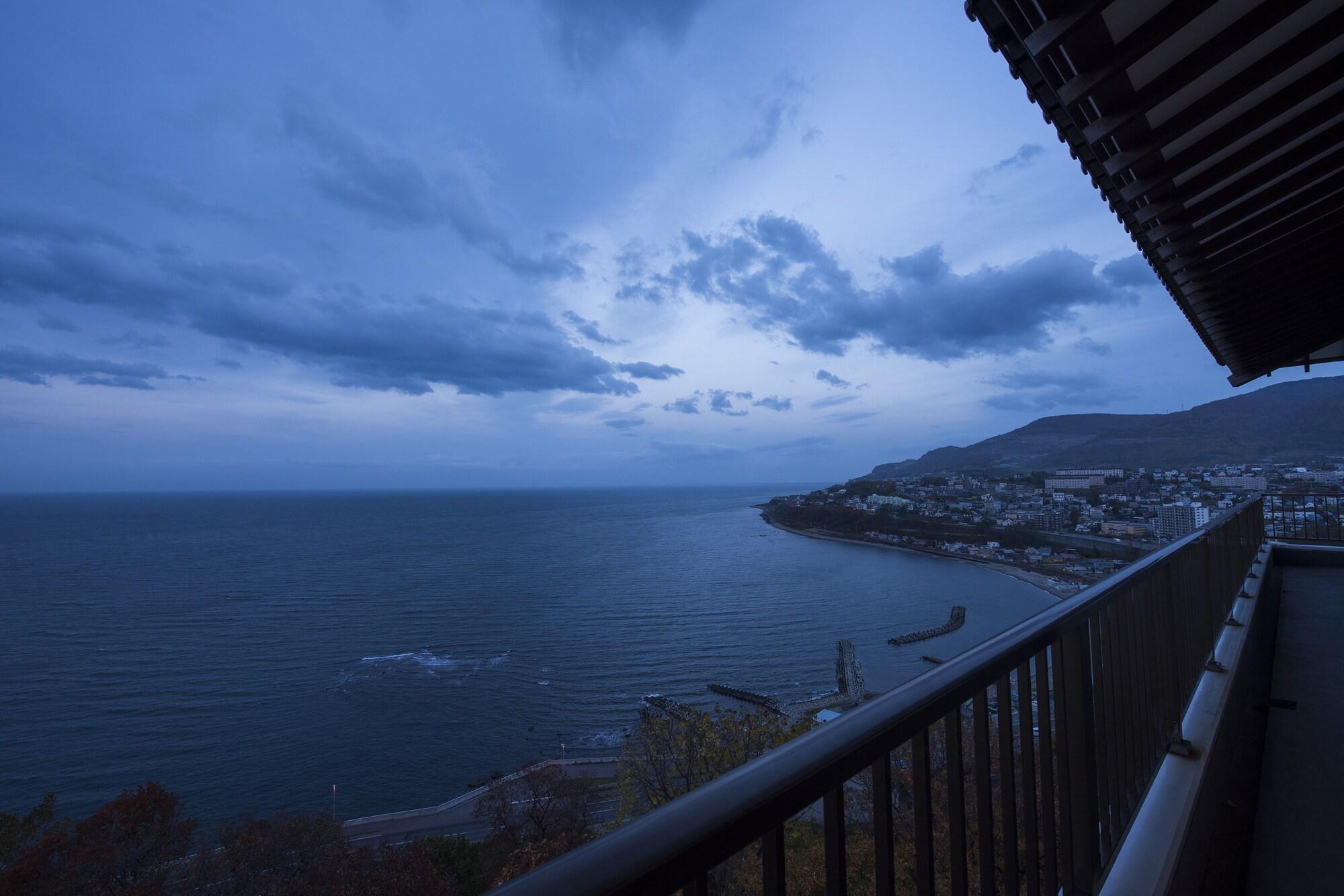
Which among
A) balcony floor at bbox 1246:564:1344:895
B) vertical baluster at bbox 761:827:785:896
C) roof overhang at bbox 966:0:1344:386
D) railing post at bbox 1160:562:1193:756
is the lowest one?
balcony floor at bbox 1246:564:1344:895

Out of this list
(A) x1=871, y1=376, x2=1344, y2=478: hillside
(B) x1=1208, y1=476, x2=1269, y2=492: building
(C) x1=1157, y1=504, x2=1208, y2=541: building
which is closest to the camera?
(C) x1=1157, y1=504, x2=1208, y2=541: building

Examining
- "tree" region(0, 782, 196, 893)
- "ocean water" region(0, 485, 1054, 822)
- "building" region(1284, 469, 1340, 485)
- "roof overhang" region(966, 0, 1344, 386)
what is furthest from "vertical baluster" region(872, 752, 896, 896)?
"building" region(1284, 469, 1340, 485)

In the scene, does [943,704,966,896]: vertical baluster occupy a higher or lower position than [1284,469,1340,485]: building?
lower

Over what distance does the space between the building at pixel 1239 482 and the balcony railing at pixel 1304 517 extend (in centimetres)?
97

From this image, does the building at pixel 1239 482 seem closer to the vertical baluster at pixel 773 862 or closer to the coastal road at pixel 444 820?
the vertical baluster at pixel 773 862

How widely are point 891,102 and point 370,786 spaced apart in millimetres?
18082

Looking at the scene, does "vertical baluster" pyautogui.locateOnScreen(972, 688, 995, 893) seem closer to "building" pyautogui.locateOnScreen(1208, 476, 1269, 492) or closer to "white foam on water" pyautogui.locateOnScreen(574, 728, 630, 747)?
"building" pyautogui.locateOnScreen(1208, 476, 1269, 492)

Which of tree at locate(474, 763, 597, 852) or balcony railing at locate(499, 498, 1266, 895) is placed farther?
tree at locate(474, 763, 597, 852)

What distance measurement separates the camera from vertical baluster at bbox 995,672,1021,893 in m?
0.96

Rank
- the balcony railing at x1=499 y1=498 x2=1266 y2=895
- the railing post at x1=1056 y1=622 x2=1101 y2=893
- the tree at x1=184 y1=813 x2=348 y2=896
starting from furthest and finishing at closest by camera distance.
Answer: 1. the tree at x1=184 y1=813 x2=348 y2=896
2. the railing post at x1=1056 y1=622 x2=1101 y2=893
3. the balcony railing at x1=499 y1=498 x2=1266 y2=895

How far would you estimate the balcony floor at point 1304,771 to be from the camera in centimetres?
179

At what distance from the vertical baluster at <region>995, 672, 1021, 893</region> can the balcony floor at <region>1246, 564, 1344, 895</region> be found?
1423 mm

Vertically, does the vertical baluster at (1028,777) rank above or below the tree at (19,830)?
above

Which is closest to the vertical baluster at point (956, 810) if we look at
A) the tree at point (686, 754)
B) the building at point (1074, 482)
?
the tree at point (686, 754)
